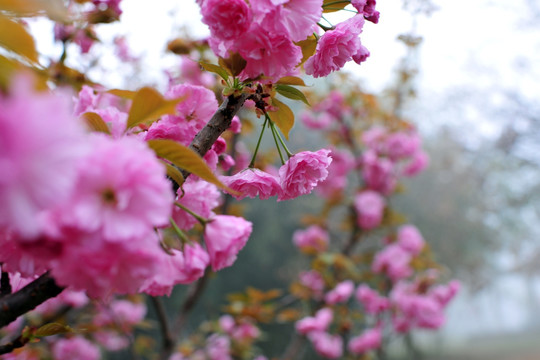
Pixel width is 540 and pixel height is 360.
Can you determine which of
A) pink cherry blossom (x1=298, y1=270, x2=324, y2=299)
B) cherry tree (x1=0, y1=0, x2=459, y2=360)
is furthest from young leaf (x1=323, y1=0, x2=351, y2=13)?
pink cherry blossom (x1=298, y1=270, x2=324, y2=299)

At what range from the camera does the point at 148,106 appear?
1.35 ft

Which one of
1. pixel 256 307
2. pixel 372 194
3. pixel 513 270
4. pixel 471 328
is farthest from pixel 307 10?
pixel 471 328

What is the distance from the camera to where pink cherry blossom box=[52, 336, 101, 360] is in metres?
2.39

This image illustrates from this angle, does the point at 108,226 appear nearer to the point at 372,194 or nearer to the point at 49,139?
the point at 49,139

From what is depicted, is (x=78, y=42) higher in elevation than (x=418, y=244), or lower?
lower

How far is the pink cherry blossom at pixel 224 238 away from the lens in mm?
465

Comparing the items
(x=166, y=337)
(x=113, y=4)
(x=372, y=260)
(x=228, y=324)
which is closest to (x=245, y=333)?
(x=228, y=324)

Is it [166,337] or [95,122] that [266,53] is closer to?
[95,122]

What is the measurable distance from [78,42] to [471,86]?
26.0 ft

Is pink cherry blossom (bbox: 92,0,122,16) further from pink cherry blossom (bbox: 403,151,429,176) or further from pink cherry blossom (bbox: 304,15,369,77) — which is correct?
pink cherry blossom (bbox: 403,151,429,176)

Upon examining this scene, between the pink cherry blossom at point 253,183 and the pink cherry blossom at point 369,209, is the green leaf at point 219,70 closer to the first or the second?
the pink cherry blossom at point 253,183

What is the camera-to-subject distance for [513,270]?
44.2ft

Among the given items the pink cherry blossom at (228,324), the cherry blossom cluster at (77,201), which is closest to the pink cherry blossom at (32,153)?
the cherry blossom cluster at (77,201)

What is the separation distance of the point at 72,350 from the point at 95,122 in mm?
2399
